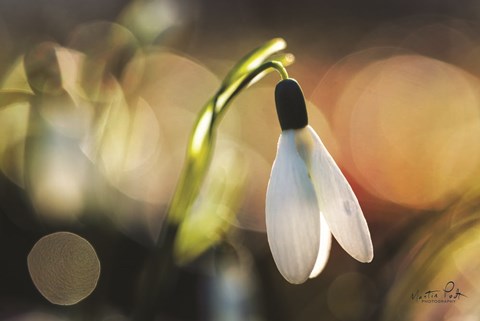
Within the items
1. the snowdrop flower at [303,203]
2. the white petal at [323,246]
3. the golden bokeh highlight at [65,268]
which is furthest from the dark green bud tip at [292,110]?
the golden bokeh highlight at [65,268]

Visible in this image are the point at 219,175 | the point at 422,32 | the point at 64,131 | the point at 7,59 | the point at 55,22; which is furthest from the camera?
the point at 422,32

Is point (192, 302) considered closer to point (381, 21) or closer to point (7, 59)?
point (7, 59)

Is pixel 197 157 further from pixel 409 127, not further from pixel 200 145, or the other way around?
pixel 409 127

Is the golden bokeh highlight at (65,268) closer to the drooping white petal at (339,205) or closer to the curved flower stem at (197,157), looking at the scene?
the curved flower stem at (197,157)

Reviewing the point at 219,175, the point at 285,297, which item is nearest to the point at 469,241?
the point at 219,175

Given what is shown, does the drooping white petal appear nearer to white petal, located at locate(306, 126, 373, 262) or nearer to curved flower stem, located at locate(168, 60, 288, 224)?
white petal, located at locate(306, 126, 373, 262)

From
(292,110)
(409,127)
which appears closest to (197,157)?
(292,110)

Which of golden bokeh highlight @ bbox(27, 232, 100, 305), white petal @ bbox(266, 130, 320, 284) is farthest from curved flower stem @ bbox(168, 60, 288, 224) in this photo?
golden bokeh highlight @ bbox(27, 232, 100, 305)
